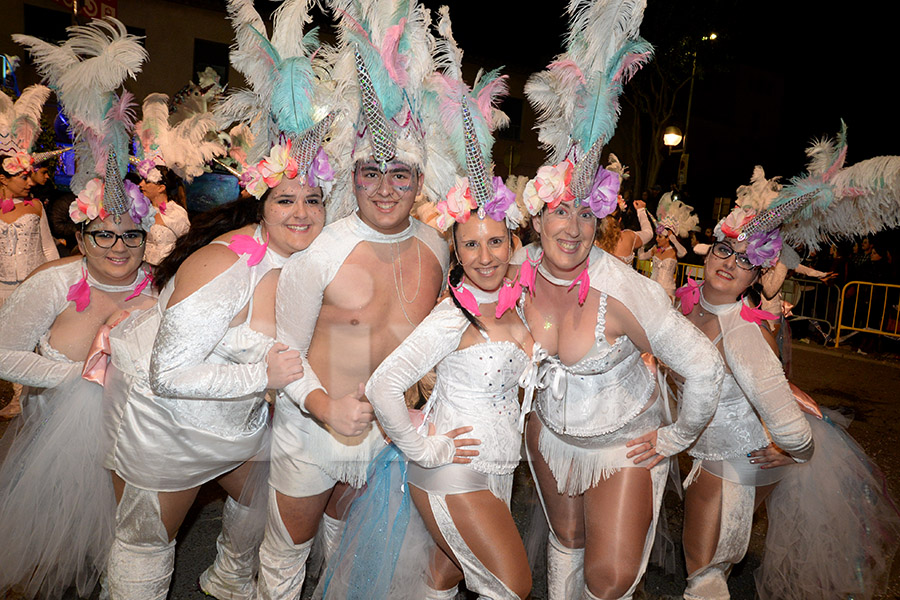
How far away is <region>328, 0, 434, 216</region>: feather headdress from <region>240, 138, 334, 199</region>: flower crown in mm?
84

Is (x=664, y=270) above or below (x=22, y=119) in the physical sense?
below

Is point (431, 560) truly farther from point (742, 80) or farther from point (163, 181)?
point (742, 80)

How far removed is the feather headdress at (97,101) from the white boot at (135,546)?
1.33 metres

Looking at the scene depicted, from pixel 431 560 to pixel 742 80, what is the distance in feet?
90.6

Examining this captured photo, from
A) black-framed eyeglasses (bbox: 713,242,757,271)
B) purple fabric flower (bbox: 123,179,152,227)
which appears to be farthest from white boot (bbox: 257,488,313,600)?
black-framed eyeglasses (bbox: 713,242,757,271)

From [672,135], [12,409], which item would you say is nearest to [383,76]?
[12,409]

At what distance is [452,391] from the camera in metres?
2.58

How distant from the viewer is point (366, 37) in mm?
2531

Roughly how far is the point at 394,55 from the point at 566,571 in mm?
2330

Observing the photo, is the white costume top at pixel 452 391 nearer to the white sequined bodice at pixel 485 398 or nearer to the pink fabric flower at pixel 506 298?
the white sequined bodice at pixel 485 398

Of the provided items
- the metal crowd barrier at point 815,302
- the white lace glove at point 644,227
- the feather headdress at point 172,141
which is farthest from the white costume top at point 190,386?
the metal crowd barrier at point 815,302

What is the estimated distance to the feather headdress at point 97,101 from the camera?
8.90 ft

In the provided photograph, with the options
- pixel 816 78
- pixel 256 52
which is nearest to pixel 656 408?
pixel 256 52

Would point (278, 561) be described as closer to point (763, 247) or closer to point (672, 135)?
point (763, 247)
